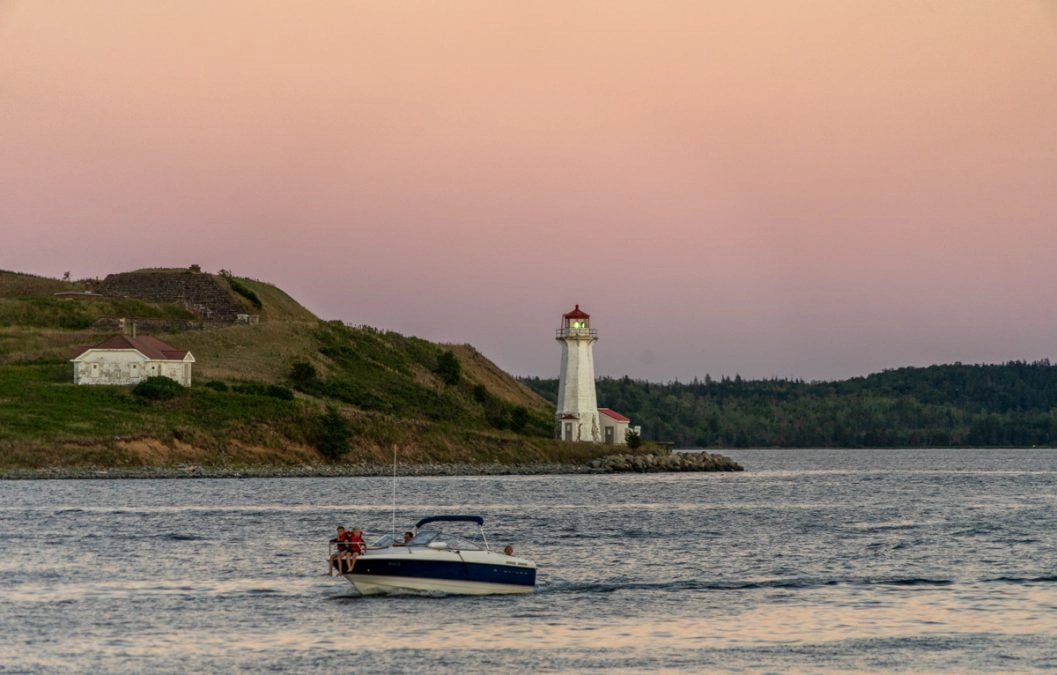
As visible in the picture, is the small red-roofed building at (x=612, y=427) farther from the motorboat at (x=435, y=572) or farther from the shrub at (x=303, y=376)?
the motorboat at (x=435, y=572)

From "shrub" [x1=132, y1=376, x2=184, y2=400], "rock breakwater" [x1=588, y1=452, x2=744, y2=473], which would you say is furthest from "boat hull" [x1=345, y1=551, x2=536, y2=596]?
"rock breakwater" [x1=588, y1=452, x2=744, y2=473]

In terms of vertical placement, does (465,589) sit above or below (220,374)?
below

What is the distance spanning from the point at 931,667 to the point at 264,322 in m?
151

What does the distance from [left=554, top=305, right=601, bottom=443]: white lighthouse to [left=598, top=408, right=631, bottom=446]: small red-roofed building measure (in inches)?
68.4

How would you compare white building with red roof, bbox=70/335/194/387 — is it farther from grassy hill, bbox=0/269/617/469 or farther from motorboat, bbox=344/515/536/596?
motorboat, bbox=344/515/536/596

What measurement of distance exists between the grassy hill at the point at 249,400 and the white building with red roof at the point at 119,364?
2110 mm

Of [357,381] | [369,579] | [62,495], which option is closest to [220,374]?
[357,381]

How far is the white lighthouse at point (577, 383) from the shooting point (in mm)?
143250

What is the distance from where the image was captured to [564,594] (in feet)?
159

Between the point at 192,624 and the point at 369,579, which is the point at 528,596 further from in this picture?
the point at 192,624

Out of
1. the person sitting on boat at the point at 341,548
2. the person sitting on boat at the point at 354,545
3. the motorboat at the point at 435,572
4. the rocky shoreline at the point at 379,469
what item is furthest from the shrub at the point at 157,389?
the motorboat at the point at 435,572

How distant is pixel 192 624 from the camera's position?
41406mm

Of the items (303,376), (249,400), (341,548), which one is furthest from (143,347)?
(341,548)

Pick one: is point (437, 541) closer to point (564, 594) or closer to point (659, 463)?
point (564, 594)
